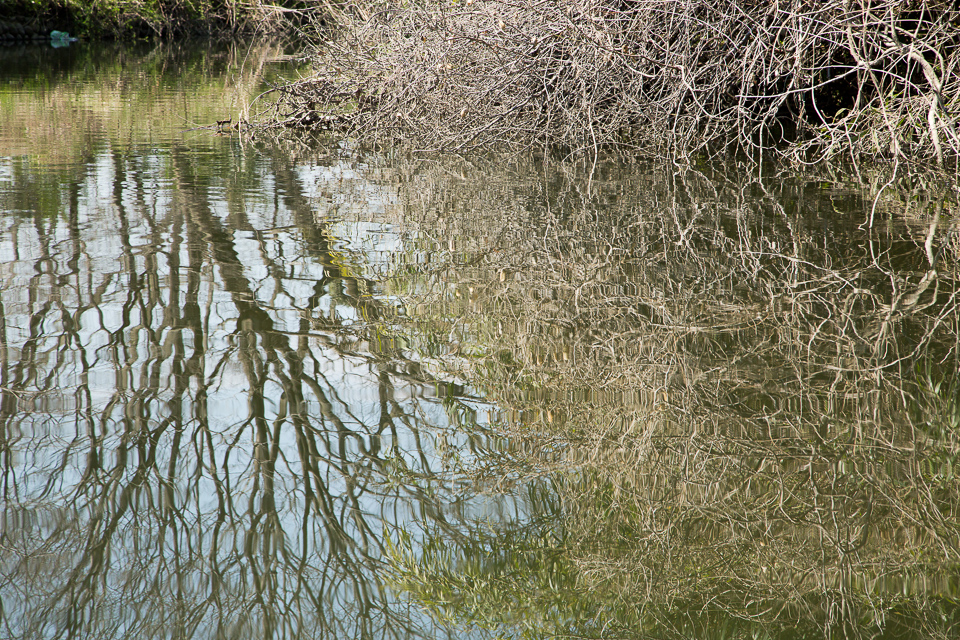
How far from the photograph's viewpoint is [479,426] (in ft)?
8.52

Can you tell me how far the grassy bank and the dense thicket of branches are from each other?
1832cm

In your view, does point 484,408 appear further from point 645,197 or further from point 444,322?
point 645,197

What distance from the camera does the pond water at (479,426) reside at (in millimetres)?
1879

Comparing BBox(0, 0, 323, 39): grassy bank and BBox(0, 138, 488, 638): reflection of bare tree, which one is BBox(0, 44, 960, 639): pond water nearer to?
BBox(0, 138, 488, 638): reflection of bare tree

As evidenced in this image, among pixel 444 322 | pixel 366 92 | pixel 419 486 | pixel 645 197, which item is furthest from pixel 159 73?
pixel 419 486

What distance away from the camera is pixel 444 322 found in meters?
3.43

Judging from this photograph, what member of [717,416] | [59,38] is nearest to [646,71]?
[717,416]

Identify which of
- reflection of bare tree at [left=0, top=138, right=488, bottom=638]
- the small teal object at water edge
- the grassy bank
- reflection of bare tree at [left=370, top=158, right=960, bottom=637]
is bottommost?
the small teal object at water edge

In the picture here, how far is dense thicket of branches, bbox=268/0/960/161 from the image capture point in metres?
6.51

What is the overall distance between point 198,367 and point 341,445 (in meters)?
0.72

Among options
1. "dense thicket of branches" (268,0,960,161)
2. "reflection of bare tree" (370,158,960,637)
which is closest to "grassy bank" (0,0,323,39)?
"dense thicket of branches" (268,0,960,161)

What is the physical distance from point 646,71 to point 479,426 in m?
5.42

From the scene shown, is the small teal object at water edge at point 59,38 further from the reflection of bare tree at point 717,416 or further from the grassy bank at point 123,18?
the reflection of bare tree at point 717,416

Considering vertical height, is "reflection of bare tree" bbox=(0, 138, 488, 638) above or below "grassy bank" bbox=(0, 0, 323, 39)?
above
